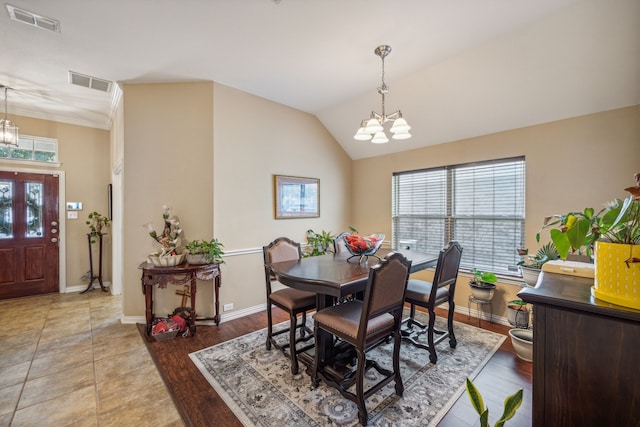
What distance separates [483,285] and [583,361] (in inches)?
107

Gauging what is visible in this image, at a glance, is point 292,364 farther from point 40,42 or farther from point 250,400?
point 40,42

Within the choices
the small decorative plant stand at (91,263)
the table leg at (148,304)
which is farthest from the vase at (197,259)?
the small decorative plant stand at (91,263)

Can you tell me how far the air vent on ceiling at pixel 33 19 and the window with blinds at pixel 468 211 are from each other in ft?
13.9

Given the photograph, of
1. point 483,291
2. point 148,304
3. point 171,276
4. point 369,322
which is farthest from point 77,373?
point 483,291

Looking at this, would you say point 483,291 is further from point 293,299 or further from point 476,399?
point 476,399

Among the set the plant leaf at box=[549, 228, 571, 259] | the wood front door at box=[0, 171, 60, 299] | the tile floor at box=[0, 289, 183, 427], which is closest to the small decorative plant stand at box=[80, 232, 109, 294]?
the wood front door at box=[0, 171, 60, 299]

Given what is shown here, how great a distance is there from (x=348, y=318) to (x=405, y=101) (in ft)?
9.50

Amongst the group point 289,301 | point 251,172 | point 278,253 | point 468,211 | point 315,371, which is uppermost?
point 251,172

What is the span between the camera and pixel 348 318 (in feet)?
6.52

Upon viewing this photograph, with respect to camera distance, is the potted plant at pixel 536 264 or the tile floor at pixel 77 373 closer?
the tile floor at pixel 77 373

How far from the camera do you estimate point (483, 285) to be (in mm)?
3266

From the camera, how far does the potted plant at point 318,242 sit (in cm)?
426

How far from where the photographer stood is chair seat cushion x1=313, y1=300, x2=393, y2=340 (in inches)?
73.8

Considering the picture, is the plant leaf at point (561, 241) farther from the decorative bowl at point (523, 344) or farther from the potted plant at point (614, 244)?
the decorative bowl at point (523, 344)
